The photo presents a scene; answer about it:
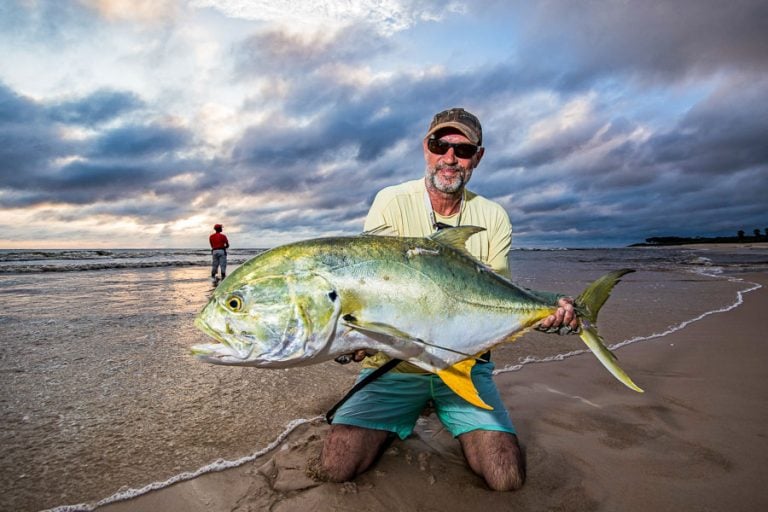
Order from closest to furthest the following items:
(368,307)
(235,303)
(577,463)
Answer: (235,303), (368,307), (577,463)

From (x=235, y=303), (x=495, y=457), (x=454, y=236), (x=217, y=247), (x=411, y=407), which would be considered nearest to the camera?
(x=235, y=303)

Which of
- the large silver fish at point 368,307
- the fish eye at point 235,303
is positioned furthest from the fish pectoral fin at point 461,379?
the fish eye at point 235,303

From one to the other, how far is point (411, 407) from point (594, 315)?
155 cm

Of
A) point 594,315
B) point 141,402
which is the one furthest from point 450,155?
point 141,402

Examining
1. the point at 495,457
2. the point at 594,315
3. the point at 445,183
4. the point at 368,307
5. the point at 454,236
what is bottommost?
the point at 495,457

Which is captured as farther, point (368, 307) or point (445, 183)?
point (445, 183)

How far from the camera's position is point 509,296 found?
2.70 metres

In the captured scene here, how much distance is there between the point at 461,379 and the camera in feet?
8.07

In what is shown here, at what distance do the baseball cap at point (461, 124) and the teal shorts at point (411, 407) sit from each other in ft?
6.84

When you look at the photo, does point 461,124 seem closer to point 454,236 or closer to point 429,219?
point 429,219

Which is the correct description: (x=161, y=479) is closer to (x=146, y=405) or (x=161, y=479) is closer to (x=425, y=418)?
(x=146, y=405)

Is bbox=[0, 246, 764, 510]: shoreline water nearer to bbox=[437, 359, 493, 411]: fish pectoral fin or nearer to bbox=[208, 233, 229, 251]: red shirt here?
bbox=[437, 359, 493, 411]: fish pectoral fin

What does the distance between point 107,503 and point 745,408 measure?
16.5 feet

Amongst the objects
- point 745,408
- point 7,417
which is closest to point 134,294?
point 7,417
